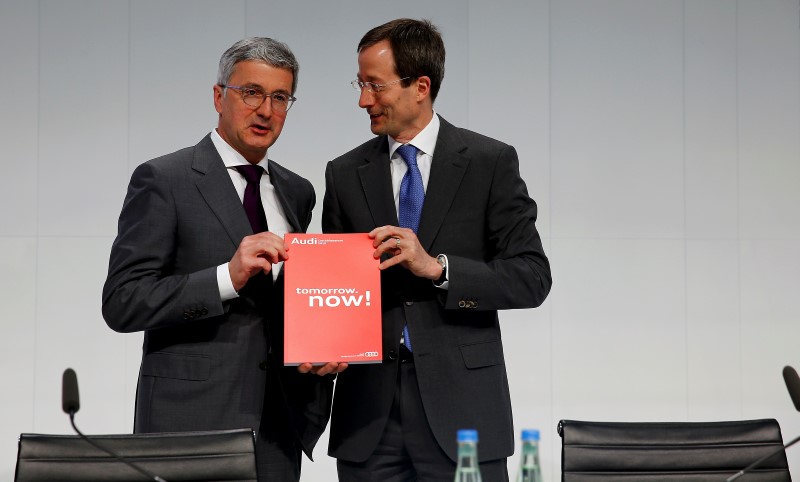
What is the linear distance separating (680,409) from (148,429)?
9.77 feet

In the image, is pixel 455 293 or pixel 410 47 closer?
pixel 455 293

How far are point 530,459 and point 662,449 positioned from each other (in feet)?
2.36

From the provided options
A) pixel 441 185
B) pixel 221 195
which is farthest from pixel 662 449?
pixel 221 195

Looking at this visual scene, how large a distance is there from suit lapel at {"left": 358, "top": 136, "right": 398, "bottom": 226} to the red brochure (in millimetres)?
273

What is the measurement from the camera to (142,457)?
1.92m

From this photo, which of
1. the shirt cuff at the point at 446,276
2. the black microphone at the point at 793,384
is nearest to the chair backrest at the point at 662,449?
the black microphone at the point at 793,384

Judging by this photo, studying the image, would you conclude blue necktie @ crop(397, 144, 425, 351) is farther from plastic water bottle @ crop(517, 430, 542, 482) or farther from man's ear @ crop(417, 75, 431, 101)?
plastic water bottle @ crop(517, 430, 542, 482)

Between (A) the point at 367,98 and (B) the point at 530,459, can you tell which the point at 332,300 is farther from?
(B) the point at 530,459

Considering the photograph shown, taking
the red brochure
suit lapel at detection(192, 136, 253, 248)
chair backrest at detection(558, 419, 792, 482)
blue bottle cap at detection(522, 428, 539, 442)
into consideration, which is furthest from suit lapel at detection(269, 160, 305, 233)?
blue bottle cap at detection(522, 428, 539, 442)

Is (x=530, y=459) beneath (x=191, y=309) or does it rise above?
beneath

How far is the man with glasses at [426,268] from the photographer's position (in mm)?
2365

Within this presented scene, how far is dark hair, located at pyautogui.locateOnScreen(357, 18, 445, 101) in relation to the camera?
2533mm

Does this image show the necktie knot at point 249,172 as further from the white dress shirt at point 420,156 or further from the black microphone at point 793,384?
the black microphone at point 793,384

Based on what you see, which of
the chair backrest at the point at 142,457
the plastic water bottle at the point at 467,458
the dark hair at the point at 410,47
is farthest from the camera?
the dark hair at the point at 410,47
